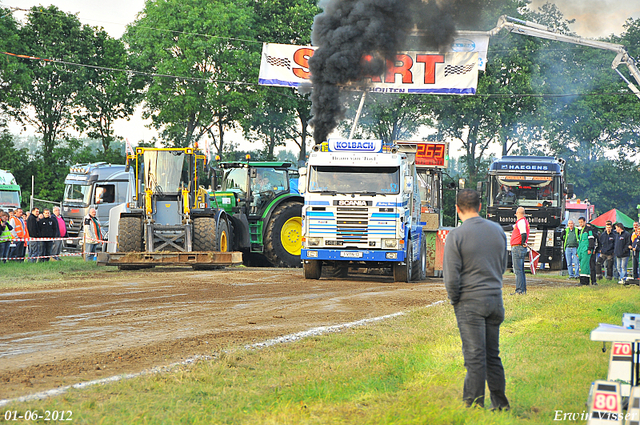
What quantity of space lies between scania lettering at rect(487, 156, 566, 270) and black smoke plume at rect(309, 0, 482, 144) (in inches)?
245

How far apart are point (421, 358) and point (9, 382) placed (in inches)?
157

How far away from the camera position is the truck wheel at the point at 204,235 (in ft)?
64.1

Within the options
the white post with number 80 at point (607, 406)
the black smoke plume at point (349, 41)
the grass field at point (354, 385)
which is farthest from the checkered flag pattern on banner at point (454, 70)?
the white post with number 80 at point (607, 406)

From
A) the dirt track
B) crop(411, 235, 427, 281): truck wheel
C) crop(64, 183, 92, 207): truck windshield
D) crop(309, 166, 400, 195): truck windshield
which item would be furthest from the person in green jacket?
crop(64, 183, 92, 207): truck windshield

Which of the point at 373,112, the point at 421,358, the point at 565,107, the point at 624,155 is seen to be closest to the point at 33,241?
the point at 421,358

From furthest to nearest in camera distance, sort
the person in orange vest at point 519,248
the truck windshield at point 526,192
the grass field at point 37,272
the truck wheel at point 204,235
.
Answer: the truck windshield at point 526,192 → the truck wheel at point 204,235 → the grass field at point 37,272 → the person in orange vest at point 519,248

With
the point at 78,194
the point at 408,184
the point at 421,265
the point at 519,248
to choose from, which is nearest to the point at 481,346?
the point at 519,248

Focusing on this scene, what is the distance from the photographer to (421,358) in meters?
7.76

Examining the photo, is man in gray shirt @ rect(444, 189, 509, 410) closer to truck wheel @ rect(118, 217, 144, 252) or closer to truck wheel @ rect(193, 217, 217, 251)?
truck wheel @ rect(193, 217, 217, 251)

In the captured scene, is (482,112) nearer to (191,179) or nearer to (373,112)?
(373,112)

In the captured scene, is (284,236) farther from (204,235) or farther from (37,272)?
(37,272)

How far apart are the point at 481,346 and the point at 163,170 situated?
15.5 metres

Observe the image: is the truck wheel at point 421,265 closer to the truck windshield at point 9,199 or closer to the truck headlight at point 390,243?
the truck headlight at point 390,243

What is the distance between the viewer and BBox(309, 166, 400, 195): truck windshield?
17.7 m
